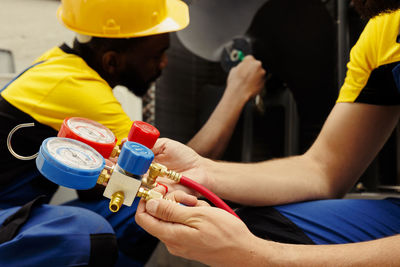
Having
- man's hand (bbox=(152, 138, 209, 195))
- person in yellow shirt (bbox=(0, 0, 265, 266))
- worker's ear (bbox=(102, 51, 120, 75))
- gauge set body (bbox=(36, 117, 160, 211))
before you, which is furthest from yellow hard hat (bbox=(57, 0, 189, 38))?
gauge set body (bbox=(36, 117, 160, 211))

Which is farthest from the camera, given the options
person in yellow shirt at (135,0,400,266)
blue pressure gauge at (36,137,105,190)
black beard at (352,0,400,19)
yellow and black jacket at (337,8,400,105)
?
yellow and black jacket at (337,8,400,105)

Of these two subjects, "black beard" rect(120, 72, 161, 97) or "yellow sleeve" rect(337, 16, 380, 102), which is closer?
"yellow sleeve" rect(337, 16, 380, 102)

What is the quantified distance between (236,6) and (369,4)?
0.66 m

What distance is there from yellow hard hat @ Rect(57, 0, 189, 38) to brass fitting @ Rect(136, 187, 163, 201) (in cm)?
69

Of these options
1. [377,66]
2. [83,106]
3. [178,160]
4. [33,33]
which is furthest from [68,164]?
[33,33]

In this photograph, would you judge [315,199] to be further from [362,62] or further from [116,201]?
[116,201]

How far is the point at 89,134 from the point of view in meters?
0.57

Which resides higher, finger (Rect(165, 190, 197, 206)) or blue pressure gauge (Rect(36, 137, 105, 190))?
blue pressure gauge (Rect(36, 137, 105, 190))

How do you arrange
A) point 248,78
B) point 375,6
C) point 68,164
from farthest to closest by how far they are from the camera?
1. point 248,78
2. point 375,6
3. point 68,164

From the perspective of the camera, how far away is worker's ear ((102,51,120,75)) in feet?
4.02

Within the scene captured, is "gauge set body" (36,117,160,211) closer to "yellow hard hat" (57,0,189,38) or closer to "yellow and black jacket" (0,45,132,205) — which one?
"yellow and black jacket" (0,45,132,205)

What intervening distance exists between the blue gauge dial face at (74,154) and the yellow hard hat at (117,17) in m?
0.67

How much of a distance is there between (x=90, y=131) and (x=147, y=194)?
0.13 metres

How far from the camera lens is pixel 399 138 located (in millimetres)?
1199
